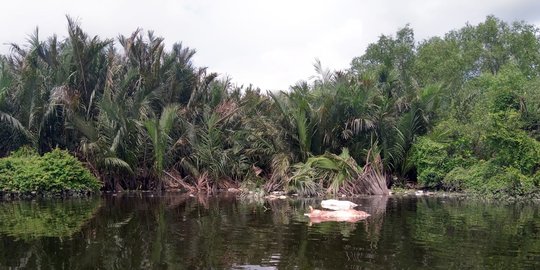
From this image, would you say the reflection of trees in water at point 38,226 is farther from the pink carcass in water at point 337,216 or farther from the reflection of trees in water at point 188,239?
the pink carcass in water at point 337,216

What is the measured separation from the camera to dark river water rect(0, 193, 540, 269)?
353 inches

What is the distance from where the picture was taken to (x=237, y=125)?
26078 mm

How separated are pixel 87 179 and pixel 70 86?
5.42 metres

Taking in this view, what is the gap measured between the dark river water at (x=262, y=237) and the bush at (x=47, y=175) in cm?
315

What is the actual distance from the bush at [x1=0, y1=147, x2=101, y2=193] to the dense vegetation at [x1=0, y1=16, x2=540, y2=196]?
3.92 ft

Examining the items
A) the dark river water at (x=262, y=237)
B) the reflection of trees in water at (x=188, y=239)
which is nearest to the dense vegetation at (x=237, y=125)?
the dark river water at (x=262, y=237)

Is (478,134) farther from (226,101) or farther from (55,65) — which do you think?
(55,65)

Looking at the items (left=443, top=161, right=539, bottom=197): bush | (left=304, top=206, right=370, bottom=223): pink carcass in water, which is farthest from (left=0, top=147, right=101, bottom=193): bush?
(left=443, top=161, right=539, bottom=197): bush

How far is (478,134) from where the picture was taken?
2378 cm

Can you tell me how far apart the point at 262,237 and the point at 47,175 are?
43.0 ft

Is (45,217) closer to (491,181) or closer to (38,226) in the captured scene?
(38,226)

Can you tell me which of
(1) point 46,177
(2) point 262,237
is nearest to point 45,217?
(1) point 46,177

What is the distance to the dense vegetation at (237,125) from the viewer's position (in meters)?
22.5

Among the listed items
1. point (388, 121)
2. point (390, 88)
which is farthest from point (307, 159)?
point (390, 88)
